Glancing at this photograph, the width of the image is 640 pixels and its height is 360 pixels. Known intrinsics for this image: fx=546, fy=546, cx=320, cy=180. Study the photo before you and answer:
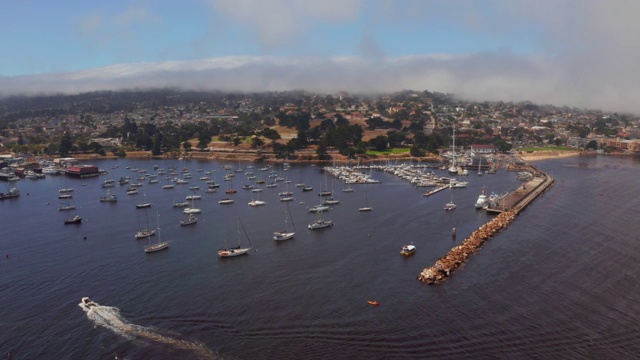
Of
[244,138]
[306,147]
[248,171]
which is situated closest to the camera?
[248,171]

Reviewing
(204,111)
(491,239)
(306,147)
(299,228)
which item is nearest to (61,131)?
(204,111)

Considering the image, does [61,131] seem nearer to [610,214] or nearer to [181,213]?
[181,213]

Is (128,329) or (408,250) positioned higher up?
(408,250)

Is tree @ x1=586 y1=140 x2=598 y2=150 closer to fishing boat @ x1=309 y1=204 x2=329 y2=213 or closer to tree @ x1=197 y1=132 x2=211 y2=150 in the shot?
tree @ x1=197 y1=132 x2=211 y2=150

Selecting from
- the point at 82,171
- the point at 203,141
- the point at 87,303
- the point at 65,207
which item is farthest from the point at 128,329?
the point at 203,141

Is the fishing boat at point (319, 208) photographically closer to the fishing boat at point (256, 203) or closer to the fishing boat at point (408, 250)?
the fishing boat at point (256, 203)

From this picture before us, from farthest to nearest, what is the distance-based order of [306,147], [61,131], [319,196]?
[61,131] < [306,147] < [319,196]

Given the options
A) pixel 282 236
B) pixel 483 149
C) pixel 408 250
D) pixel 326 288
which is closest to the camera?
pixel 326 288

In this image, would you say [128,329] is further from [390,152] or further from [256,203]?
[390,152]
